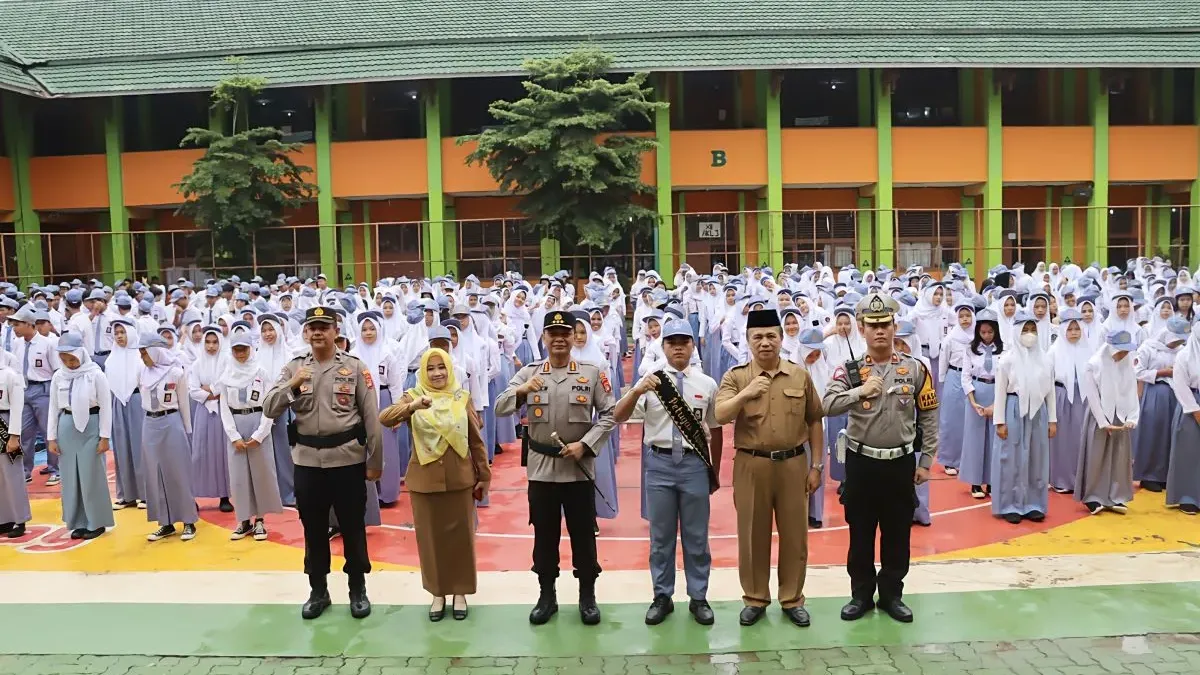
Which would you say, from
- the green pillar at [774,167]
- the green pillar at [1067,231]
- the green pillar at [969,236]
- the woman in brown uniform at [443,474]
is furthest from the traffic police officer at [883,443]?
the green pillar at [1067,231]

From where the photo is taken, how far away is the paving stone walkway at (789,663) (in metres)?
5.08

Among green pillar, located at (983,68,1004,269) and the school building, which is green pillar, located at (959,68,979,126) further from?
green pillar, located at (983,68,1004,269)

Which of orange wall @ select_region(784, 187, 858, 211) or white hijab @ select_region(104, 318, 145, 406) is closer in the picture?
white hijab @ select_region(104, 318, 145, 406)

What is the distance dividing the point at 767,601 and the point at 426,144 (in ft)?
66.8

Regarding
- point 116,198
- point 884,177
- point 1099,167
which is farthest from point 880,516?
point 116,198

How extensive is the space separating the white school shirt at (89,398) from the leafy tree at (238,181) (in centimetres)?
1489

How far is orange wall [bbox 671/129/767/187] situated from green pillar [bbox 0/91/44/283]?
15924mm

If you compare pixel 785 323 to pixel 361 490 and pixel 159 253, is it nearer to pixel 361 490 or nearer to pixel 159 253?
pixel 361 490

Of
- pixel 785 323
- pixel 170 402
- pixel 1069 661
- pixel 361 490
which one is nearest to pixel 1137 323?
pixel 785 323

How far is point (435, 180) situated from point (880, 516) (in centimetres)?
1996

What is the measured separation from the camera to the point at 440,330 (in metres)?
8.70

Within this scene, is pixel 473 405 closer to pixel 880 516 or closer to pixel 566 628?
pixel 566 628

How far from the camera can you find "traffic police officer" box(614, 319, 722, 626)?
5547mm

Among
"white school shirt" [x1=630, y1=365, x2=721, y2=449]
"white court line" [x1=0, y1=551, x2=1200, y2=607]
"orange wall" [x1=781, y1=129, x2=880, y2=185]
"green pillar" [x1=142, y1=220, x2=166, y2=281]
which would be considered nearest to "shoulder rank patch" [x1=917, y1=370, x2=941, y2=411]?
"white school shirt" [x1=630, y1=365, x2=721, y2=449]
